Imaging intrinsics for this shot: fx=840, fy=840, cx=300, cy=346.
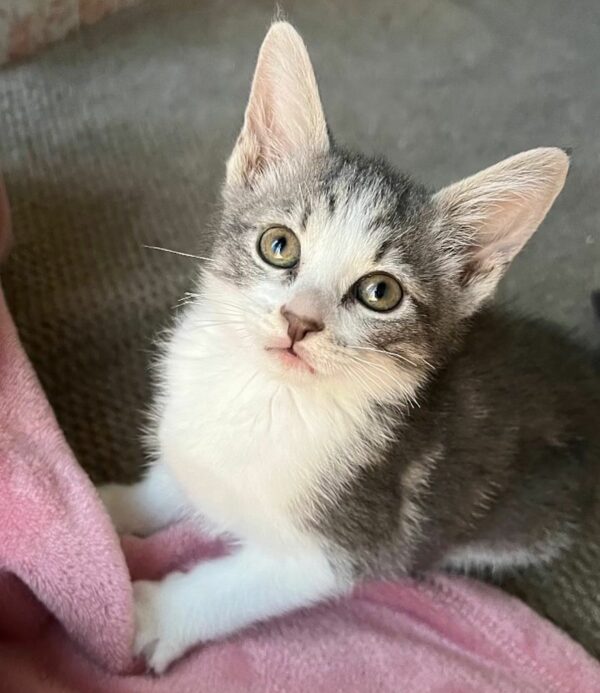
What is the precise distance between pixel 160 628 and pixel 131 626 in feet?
0.18

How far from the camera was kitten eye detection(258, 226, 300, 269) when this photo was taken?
0.92 m

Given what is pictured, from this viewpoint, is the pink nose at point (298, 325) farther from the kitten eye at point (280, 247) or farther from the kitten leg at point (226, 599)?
the kitten leg at point (226, 599)

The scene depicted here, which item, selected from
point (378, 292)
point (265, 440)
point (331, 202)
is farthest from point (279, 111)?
point (265, 440)

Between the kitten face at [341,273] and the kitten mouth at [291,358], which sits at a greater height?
the kitten face at [341,273]

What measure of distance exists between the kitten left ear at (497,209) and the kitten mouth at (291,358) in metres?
0.23

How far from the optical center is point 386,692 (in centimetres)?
101

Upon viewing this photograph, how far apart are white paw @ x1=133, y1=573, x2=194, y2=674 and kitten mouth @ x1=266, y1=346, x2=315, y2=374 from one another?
0.35 meters

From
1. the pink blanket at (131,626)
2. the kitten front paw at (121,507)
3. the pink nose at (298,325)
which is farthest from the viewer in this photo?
the kitten front paw at (121,507)

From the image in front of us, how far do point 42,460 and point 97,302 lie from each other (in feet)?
1.31

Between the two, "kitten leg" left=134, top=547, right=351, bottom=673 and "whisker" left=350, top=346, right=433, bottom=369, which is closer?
"whisker" left=350, top=346, right=433, bottom=369

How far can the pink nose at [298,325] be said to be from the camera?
2.76ft

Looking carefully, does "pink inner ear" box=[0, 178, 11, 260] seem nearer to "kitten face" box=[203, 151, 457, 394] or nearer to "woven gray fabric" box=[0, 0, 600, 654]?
"woven gray fabric" box=[0, 0, 600, 654]

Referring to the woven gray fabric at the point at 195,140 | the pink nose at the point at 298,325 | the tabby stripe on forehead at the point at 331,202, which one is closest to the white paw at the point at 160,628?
the woven gray fabric at the point at 195,140

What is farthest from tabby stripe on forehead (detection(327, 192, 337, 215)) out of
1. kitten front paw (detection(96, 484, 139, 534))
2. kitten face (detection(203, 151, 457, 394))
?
kitten front paw (detection(96, 484, 139, 534))
